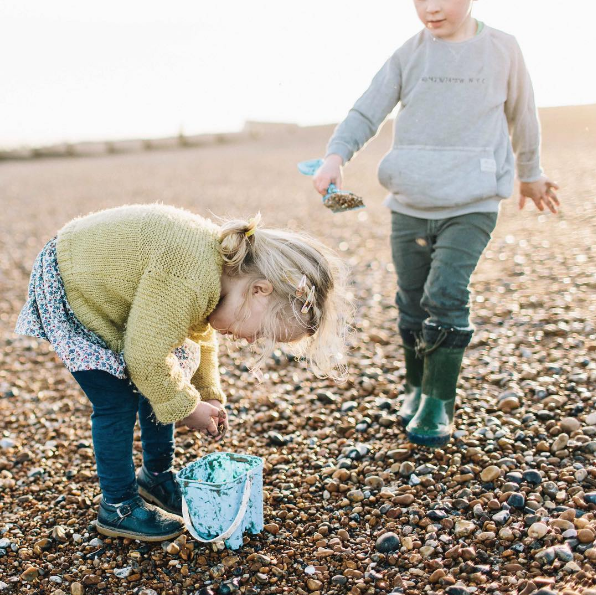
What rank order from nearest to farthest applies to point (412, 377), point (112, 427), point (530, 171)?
1. point (112, 427)
2. point (530, 171)
3. point (412, 377)

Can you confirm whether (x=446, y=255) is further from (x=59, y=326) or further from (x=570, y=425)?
(x=59, y=326)

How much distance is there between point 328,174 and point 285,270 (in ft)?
2.61

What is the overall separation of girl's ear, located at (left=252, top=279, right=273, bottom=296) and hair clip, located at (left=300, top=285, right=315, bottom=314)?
0.14 metres

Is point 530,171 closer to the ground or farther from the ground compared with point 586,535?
farther from the ground

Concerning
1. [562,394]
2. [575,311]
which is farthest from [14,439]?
[575,311]

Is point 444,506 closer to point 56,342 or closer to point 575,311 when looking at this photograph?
point 56,342

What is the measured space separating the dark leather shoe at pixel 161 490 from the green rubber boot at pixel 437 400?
1141 millimetres

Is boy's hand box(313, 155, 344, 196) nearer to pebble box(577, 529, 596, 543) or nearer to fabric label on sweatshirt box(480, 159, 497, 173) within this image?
fabric label on sweatshirt box(480, 159, 497, 173)

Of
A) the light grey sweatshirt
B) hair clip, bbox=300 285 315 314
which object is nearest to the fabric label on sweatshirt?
the light grey sweatshirt

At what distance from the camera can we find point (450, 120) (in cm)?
324

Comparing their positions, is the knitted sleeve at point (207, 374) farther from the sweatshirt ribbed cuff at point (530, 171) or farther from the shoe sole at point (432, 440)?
the sweatshirt ribbed cuff at point (530, 171)

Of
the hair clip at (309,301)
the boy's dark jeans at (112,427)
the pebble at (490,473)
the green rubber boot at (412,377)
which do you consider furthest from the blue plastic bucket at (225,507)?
the green rubber boot at (412,377)

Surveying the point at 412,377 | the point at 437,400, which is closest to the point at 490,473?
the point at 437,400

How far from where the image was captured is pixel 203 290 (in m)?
2.45
